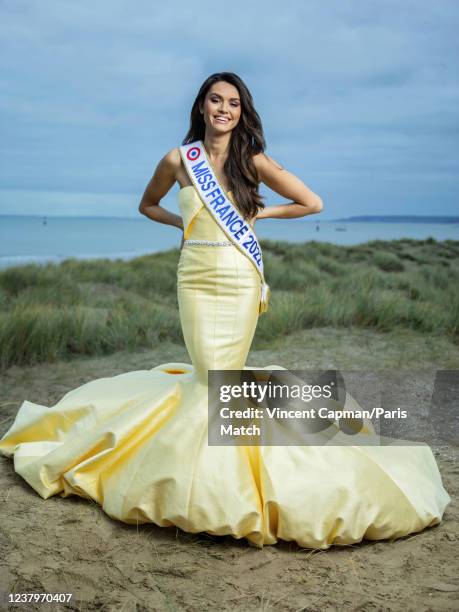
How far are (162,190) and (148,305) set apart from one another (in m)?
5.74

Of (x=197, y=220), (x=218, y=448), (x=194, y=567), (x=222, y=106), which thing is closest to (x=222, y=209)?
(x=197, y=220)

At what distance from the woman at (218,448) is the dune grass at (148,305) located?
12.2 feet

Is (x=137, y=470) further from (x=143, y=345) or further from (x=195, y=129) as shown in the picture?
(x=143, y=345)

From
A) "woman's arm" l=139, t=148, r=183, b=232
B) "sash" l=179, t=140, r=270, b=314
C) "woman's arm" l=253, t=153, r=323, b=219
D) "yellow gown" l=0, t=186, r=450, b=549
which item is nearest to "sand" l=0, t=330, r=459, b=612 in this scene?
"yellow gown" l=0, t=186, r=450, b=549

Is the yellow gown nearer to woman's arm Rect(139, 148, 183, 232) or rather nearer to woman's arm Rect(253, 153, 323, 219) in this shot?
woman's arm Rect(139, 148, 183, 232)

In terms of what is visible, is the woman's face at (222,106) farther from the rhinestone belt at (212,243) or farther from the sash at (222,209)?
the rhinestone belt at (212,243)

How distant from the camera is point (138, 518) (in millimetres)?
3545

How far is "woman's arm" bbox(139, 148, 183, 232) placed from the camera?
3980mm

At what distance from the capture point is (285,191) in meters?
3.95

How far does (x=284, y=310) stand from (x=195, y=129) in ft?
16.6

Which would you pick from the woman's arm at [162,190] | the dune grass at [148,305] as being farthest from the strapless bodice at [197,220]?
the dune grass at [148,305]

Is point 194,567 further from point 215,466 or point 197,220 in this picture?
point 197,220

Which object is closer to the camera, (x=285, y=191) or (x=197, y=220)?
(x=197, y=220)

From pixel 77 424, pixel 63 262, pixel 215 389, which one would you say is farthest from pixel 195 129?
pixel 63 262
